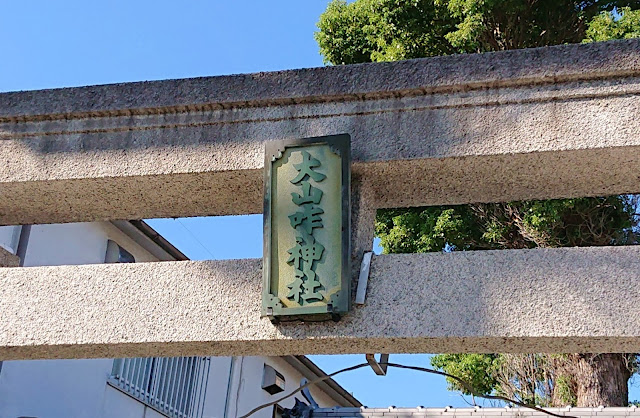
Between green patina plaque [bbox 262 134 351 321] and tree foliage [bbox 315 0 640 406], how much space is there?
6.21 metres

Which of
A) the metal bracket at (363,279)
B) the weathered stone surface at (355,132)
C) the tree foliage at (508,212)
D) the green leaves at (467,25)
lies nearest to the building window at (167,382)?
the tree foliage at (508,212)

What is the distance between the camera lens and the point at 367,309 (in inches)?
133

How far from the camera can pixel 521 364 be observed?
1044 centimetres

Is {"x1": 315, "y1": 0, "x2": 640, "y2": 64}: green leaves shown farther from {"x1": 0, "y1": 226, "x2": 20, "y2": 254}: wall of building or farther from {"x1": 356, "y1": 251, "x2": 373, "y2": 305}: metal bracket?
{"x1": 356, "y1": 251, "x2": 373, "y2": 305}: metal bracket

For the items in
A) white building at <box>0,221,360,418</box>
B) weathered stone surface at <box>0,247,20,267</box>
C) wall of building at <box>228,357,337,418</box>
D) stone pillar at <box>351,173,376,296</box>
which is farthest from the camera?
wall of building at <box>228,357,337,418</box>

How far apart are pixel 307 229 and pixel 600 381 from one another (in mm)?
7204

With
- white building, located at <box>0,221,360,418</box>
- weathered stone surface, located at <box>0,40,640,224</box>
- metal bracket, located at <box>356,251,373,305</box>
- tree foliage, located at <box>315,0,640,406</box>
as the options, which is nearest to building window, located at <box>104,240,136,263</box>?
white building, located at <box>0,221,360,418</box>

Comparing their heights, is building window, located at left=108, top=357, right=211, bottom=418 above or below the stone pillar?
above

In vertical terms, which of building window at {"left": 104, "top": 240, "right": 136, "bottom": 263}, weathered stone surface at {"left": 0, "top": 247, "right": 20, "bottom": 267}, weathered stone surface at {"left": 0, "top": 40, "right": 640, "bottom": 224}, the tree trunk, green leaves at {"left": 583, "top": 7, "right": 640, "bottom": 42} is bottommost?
weathered stone surface at {"left": 0, "top": 247, "right": 20, "bottom": 267}

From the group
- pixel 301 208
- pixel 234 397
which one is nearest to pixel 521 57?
pixel 301 208

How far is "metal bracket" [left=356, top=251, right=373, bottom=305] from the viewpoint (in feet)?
11.1

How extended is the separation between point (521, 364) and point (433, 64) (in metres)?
7.48

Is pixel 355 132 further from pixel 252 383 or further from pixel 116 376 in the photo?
pixel 252 383

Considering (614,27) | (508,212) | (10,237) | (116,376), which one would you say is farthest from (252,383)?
(614,27)
